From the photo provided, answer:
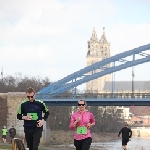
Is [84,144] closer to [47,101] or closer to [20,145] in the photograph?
[20,145]

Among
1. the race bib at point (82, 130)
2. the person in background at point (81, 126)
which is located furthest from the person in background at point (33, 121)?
the race bib at point (82, 130)

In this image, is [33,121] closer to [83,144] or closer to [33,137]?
[33,137]

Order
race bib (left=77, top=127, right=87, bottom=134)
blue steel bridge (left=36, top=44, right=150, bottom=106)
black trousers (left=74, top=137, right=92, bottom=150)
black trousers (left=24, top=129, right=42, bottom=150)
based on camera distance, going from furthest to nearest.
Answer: blue steel bridge (left=36, top=44, right=150, bottom=106) < race bib (left=77, top=127, right=87, bottom=134) < black trousers (left=74, top=137, right=92, bottom=150) < black trousers (left=24, top=129, right=42, bottom=150)

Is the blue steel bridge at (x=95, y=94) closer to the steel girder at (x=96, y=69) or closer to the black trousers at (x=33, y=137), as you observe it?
the steel girder at (x=96, y=69)

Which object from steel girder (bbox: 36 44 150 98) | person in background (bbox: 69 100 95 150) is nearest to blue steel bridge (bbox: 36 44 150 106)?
steel girder (bbox: 36 44 150 98)

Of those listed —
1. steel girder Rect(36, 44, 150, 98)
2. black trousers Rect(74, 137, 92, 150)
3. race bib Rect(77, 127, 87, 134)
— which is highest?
steel girder Rect(36, 44, 150, 98)

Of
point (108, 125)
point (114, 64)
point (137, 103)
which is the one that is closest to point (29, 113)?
point (137, 103)

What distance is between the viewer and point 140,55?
80562 millimetres

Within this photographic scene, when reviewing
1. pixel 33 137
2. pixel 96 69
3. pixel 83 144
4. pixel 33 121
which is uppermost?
pixel 96 69

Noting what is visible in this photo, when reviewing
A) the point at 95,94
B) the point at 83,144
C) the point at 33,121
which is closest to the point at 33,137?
the point at 33,121

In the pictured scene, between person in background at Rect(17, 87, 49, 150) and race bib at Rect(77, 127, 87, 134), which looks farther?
race bib at Rect(77, 127, 87, 134)

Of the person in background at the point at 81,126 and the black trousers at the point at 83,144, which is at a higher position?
the person in background at the point at 81,126

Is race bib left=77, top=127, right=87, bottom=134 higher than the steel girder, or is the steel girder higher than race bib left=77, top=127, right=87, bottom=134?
the steel girder

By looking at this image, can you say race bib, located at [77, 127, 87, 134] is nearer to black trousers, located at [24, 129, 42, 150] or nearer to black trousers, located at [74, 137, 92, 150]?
black trousers, located at [74, 137, 92, 150]
